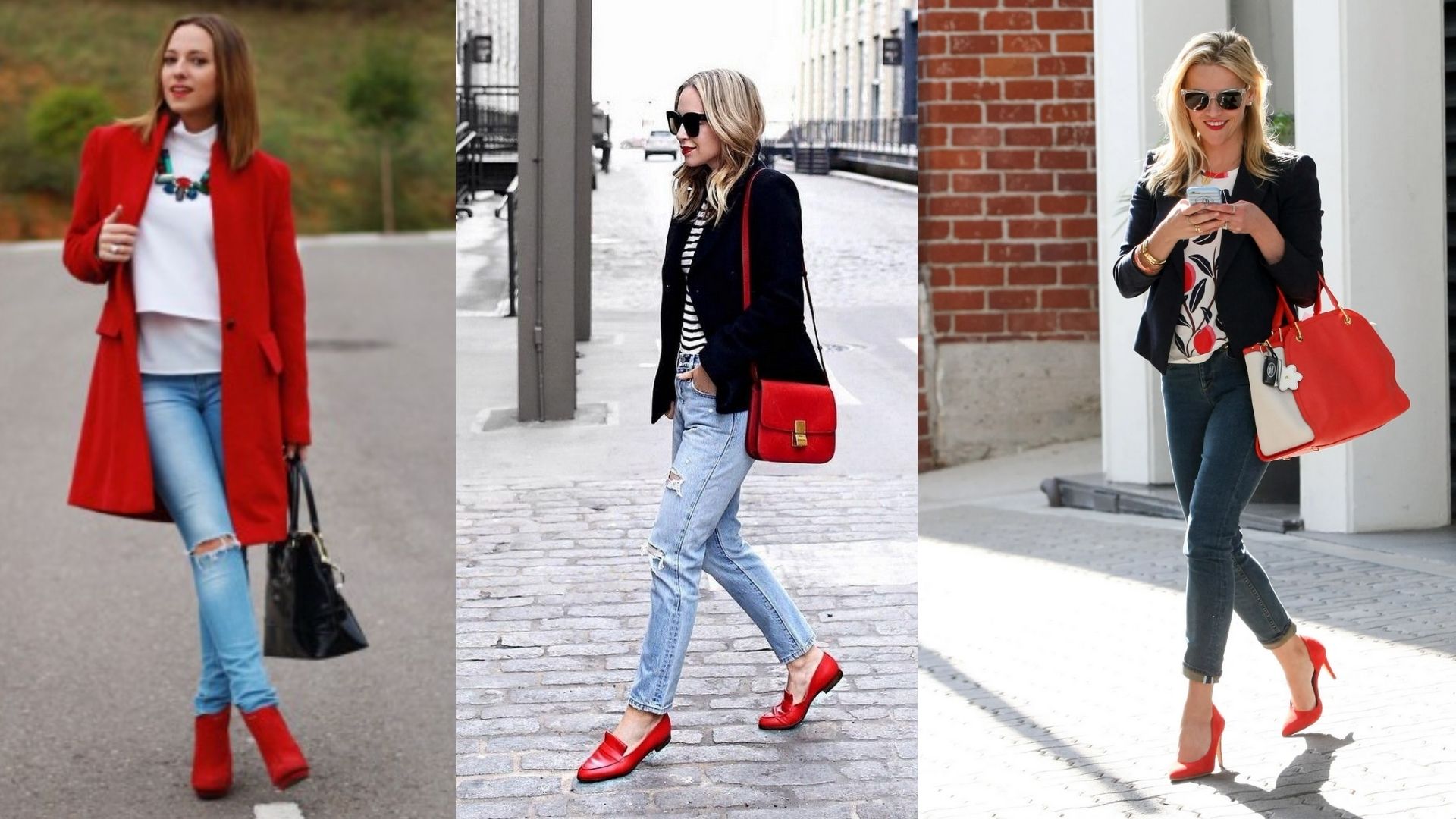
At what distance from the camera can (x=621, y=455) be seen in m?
2.95

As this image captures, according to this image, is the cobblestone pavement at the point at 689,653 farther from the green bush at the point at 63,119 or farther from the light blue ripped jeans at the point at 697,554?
the green bush at the point at 63,119

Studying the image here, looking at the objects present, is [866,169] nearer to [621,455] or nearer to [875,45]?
[875,45]

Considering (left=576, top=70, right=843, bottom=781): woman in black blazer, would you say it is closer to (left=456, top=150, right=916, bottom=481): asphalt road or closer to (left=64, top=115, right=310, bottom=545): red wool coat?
(left=456, top=150, right=916, bottom=481): asphalt road

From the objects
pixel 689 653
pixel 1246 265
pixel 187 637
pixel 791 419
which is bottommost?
pixel 187 637

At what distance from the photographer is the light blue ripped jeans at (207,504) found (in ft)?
12.1

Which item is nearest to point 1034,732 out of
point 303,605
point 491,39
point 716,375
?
point 716,375

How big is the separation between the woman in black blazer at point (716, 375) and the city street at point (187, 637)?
1262 millimetres

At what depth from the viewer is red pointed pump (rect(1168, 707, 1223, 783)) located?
2.99m

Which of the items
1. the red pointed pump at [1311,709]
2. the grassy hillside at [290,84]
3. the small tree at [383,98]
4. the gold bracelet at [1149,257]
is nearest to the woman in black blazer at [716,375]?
the gold bracelet at [1149,257]

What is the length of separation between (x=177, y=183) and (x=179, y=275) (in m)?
0.19

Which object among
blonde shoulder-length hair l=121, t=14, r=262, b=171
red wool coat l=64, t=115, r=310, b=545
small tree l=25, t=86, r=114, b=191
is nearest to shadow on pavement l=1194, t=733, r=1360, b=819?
red wool coat l=64, t=115, r=310, b=545

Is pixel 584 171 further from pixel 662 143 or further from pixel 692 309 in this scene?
pixel 692 309

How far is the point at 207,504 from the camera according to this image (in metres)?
3.74

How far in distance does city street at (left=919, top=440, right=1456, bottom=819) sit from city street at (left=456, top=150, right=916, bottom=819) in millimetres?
500
